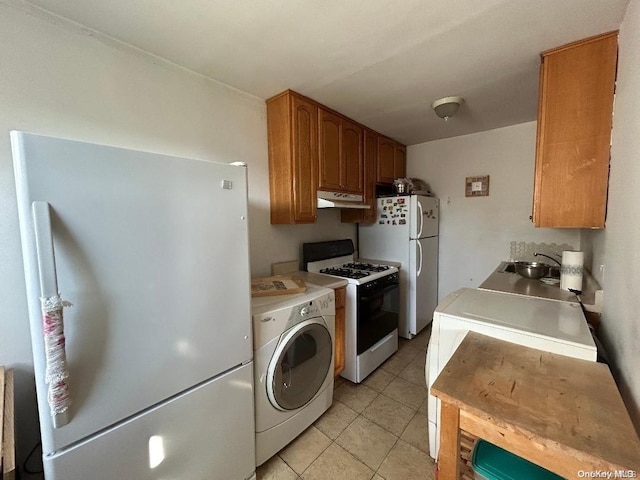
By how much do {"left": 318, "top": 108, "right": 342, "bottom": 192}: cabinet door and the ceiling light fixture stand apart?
0.86m

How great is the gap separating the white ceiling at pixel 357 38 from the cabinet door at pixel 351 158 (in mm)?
505

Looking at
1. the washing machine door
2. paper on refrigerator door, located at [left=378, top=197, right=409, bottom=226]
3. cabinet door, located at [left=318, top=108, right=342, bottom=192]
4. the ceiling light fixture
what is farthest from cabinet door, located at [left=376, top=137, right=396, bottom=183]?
the washing machine door

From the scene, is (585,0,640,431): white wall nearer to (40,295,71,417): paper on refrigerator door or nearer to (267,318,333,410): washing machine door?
(267,318,333,410): washing machine door

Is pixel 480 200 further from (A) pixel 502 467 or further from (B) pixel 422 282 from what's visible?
(A) pixel 502 467

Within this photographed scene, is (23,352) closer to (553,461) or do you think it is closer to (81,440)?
(81,440)

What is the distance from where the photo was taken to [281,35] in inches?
54.1

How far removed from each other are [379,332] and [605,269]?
5.38 feet

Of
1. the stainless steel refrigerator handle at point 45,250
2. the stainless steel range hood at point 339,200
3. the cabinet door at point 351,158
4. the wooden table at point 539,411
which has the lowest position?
the wooden table at point 539,411

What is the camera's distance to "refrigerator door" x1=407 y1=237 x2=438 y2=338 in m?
2.89

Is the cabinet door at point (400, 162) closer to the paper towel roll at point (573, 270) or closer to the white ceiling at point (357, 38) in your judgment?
the white ceiling at point (357, 38)

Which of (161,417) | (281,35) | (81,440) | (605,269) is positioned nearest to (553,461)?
(605,269)

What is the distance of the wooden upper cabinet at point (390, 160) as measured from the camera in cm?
312
